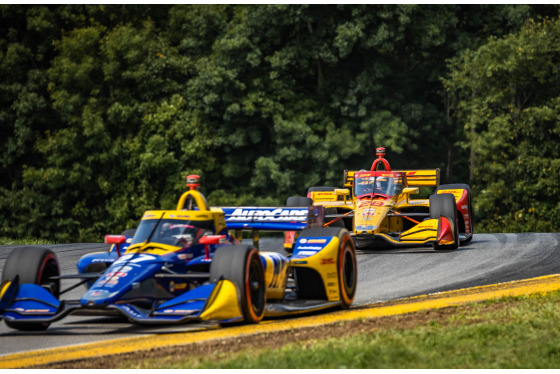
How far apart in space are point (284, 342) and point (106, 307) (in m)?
2.08

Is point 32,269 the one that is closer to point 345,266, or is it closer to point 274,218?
point 274,218

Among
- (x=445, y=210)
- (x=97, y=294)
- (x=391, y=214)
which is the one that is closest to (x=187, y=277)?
(x=97, y=294)

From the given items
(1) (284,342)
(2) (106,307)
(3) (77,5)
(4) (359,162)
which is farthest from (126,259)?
(3) (77,5)

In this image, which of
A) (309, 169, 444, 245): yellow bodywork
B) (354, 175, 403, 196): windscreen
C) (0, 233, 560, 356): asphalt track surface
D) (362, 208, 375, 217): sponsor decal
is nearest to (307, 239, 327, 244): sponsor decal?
(0, 233, 560, 356): asphalt track surface

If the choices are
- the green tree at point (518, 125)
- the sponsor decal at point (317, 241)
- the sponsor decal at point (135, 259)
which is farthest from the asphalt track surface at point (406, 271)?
the green tree at point (518, 125)

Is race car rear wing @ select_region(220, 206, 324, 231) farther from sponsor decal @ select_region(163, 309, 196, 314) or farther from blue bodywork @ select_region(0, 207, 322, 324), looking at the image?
sponsor decal @ select_region(163, 309, 196, 314)

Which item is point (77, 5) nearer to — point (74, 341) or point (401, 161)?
point (401, 161)

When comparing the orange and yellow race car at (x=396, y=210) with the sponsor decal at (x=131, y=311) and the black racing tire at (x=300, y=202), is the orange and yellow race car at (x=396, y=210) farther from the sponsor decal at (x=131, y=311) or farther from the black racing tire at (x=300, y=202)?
the sponsor decal at (x=131, y=311)

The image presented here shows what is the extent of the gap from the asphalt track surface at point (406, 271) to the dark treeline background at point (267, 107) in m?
13.9

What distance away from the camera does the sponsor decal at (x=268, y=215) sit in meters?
13.7

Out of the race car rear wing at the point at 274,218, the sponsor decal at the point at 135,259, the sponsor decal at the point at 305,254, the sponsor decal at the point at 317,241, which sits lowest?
the sponsor decal at the point at 305,254

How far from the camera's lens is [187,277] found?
11062mm

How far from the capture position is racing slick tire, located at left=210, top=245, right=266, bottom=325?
35.1 ft
